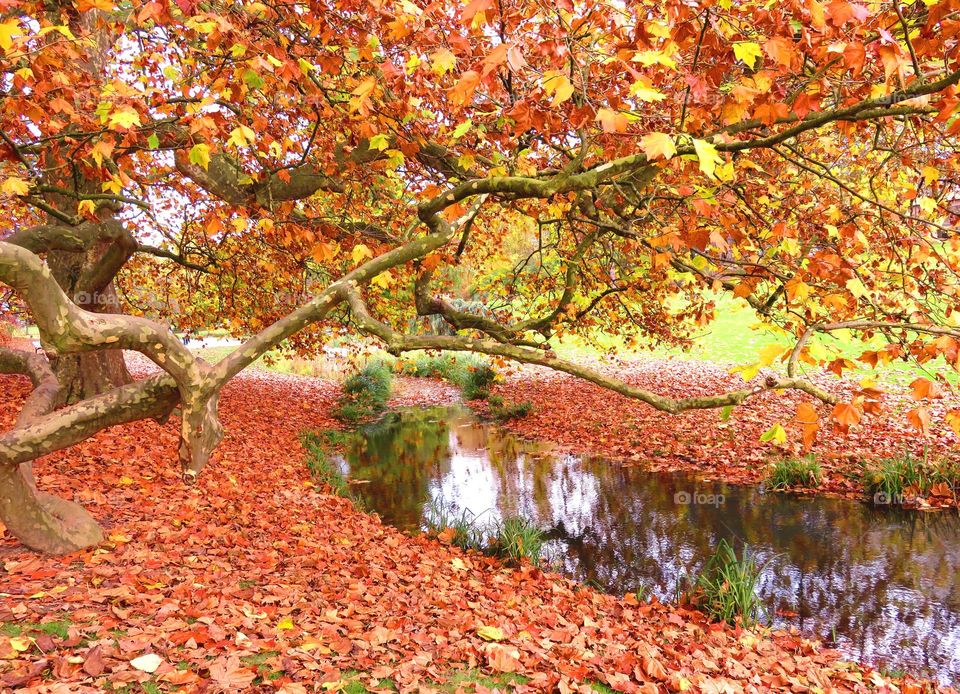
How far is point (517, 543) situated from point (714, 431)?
709 cm

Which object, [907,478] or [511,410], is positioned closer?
[907,478]

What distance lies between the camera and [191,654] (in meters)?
3.24

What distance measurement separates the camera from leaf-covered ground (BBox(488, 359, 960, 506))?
10180mm

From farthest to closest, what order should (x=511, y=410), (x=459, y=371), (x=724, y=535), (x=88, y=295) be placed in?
(x=459, y=371), (x=511, y=410), (x=88, y=295), (x=724, y=535)

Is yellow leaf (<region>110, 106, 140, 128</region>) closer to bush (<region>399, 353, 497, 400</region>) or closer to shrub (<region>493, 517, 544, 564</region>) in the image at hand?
shrub (<region>493, 517, 544, 564</region>)

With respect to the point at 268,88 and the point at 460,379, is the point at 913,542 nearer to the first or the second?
the point at 268,88

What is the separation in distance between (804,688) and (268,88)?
7.22 metres

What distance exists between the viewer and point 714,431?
12.6m

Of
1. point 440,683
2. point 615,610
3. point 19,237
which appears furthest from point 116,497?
point 615,610

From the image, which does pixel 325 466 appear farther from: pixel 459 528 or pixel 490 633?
pixel 490 633

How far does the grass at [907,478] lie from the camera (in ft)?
28.5

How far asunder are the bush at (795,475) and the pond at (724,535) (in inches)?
12.7

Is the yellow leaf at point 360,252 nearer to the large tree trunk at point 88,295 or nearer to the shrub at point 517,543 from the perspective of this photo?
the shrub at point 517,543

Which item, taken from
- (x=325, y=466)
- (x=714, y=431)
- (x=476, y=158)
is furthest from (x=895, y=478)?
(x=325, y=466)
